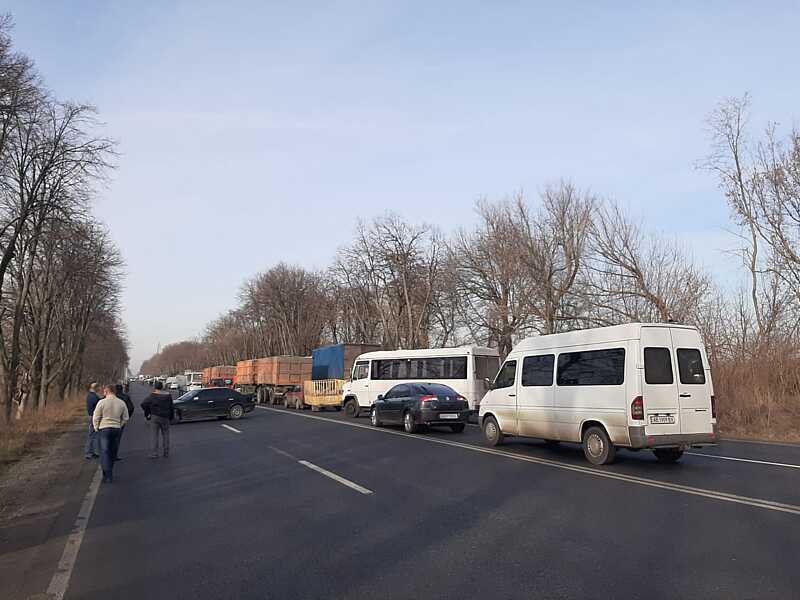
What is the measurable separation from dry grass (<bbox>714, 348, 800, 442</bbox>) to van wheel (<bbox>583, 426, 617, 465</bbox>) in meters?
9.60

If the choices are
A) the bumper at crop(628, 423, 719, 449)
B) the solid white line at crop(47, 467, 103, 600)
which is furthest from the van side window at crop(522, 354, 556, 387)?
the solid white line at crop(47, 467, 103, 600)

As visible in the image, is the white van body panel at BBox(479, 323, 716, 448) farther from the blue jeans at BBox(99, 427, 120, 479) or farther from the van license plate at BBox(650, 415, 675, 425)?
the blue jeans at BBox(99, 427, 120, 479)

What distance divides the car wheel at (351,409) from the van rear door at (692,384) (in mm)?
17931

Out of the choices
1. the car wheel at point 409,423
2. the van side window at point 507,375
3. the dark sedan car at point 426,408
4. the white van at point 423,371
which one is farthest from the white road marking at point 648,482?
the white van at point 423,371

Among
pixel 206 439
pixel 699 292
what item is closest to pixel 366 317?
pixel 699 292

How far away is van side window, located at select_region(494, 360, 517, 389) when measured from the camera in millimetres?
14945

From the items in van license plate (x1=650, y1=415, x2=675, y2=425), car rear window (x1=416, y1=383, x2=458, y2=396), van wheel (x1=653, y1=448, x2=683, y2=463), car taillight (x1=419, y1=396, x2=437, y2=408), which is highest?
car rear window (x1=416, y1=383, x2=458, y2=396)

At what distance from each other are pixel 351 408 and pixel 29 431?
1220cm

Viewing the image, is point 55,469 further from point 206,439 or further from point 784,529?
point 784,529

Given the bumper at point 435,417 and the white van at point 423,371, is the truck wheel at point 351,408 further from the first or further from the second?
the bumper at point 435,417

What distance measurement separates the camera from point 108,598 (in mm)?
5527

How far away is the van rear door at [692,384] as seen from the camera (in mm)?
11734

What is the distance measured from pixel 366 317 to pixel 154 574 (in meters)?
60.9

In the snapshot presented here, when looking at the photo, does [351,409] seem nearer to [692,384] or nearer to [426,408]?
[426,408]
